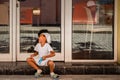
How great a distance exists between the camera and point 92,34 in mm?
8188

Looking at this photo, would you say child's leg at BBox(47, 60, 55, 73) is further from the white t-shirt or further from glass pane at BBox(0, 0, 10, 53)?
glass pane at BBox(0, 0, 10, 53)

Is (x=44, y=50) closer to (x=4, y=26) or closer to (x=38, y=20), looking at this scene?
(x=38, y=20)

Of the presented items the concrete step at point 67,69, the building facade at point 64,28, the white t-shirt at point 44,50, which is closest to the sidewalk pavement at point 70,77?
the concrete step at point 67,69

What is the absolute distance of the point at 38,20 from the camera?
26.8 feet

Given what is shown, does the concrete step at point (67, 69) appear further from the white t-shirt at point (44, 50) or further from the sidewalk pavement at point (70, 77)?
the white t-shirt at point (44, 50)

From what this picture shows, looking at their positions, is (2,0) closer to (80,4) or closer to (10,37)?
(10,37)

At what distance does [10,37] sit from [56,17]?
1.18 m

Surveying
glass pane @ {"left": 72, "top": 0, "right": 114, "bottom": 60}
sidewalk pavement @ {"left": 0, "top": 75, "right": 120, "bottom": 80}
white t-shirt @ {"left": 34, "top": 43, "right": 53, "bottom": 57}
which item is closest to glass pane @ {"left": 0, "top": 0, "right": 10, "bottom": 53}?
sidewalk pavement @ {"left": 0, "top": 75, "right": 120, "bottom": 80}

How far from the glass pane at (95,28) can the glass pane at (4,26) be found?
1.58 meters

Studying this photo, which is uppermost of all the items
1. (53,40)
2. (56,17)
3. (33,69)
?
(56,17)

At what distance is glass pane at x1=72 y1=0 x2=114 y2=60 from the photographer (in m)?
8.12

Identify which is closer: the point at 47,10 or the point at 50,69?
the point at 50,69

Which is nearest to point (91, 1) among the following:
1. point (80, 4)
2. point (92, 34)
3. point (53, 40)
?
point (80, 4)

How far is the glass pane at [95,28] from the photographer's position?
8.12m
